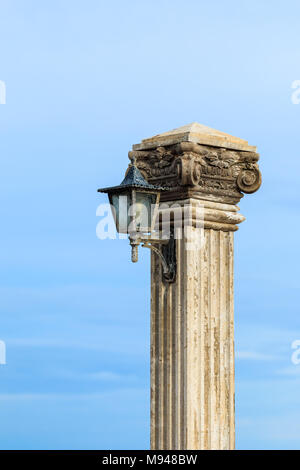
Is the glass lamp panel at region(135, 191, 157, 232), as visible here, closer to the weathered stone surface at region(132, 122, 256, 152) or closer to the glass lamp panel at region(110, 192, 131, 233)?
the glass lamp panel at region(110, 192, 131, 233)

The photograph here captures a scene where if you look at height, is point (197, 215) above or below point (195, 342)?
above

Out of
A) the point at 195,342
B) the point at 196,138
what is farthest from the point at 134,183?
the point at 195,342

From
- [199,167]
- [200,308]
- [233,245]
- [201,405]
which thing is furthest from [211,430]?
[199,167]

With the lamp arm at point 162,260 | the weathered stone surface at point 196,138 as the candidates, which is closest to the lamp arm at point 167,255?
the lamp arm at point 162,260

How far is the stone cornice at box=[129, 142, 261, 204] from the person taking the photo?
1143cm

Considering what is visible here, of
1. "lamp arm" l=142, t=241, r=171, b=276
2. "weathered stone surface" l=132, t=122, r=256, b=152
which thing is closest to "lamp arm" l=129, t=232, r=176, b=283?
"lamp arm" l=142, t=241, r=171, b=276

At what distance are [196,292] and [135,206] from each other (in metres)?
1.29

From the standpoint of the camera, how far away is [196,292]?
11.6 meters

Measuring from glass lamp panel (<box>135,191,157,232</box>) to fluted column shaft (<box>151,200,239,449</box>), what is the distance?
0.59 meters

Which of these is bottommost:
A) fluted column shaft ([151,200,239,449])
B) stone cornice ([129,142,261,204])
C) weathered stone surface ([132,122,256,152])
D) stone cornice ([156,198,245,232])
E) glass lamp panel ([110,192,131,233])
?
fluted column shaft ([151,200,239,449])

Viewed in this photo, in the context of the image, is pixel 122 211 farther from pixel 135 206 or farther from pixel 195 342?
pixel 195 342

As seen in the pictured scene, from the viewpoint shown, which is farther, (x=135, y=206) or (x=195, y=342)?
(x=195, y=342)

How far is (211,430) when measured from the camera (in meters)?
11.6
